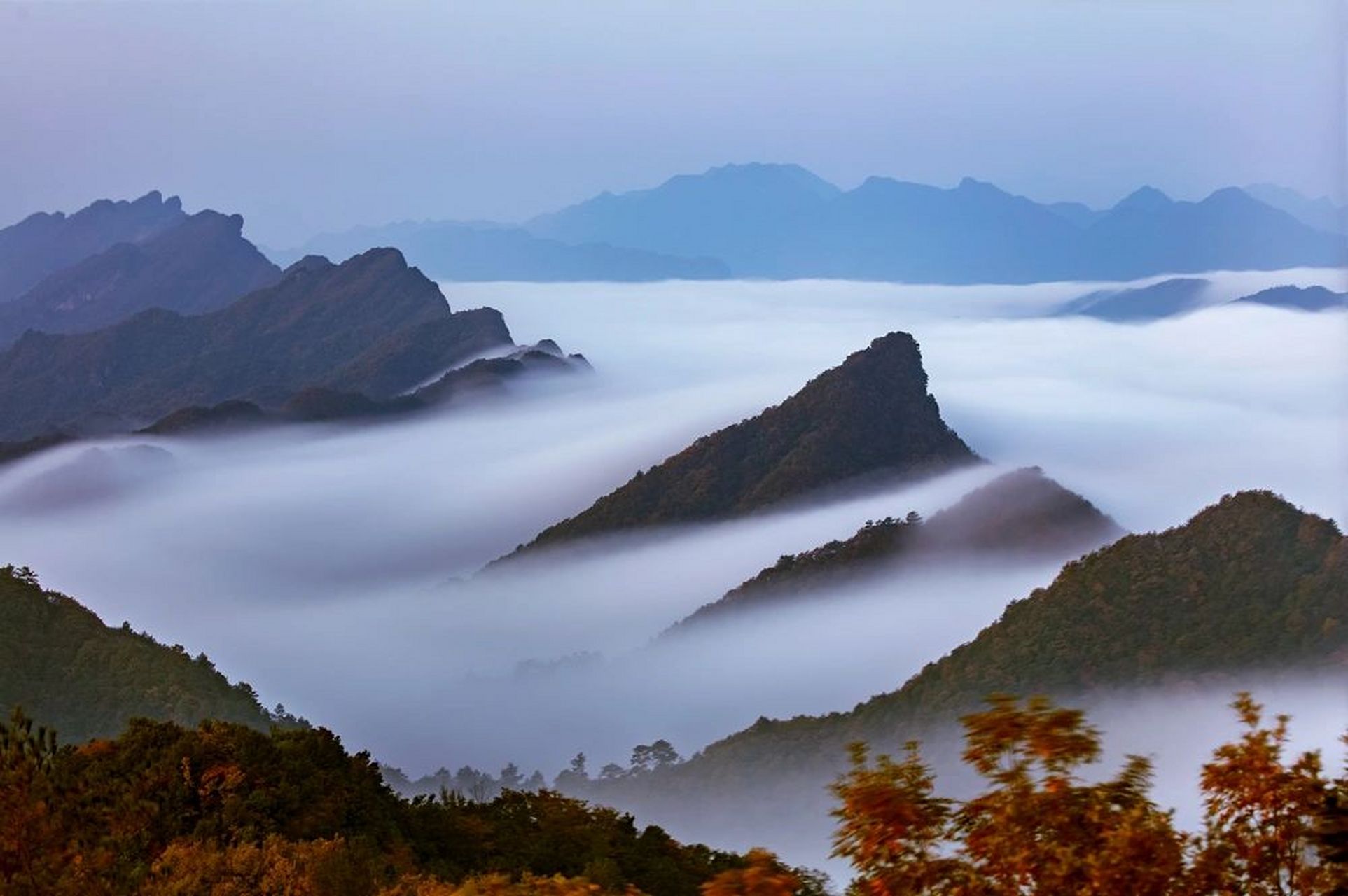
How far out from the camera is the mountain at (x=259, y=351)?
419 ft

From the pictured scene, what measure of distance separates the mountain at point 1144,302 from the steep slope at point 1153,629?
13298cm

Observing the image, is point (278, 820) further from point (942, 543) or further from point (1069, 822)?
point (942, 543)

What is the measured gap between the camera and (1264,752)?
4660 mm

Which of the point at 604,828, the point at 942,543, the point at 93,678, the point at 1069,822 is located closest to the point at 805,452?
the point at 942,543

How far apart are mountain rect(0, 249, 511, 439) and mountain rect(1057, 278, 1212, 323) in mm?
77129

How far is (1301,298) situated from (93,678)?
448 ft

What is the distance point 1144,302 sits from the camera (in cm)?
17062

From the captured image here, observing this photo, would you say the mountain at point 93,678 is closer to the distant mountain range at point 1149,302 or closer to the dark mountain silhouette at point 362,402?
the dark mountain silhouette at point 362,402

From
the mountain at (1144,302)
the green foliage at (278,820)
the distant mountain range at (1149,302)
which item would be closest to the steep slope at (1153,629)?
the green foliage at (278,820)

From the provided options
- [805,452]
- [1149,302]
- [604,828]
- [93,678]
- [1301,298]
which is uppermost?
[1149,302]

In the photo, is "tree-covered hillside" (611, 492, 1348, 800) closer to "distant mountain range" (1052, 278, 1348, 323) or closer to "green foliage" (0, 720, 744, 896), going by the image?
"green foliage" (0, 720, 744, 896)

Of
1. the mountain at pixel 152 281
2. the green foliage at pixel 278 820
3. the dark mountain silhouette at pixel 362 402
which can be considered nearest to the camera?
the green foliage at pixel 278 820

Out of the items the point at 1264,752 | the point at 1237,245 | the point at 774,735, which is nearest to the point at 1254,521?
the point at 774,735

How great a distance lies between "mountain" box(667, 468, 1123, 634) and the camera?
57.9 meters
